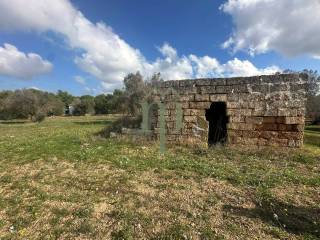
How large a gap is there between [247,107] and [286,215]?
4.44m

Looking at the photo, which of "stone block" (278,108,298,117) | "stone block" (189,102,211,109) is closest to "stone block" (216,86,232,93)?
"stone block" (189,102,211,109)

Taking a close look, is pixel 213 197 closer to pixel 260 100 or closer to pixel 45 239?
pixel 45 239

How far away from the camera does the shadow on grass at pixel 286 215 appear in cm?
347

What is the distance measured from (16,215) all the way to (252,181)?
15.1 ft

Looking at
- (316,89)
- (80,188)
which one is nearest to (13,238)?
(80,188)

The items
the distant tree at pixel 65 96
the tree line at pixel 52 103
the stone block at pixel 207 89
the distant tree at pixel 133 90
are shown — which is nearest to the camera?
the stone block at pixel 207 89

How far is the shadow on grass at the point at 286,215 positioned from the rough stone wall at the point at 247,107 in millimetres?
3593

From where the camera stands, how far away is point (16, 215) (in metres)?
4.03

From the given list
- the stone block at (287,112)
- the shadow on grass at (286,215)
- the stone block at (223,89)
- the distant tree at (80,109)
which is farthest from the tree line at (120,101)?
the distant tree at (80,109)

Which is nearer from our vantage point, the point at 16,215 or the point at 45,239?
the point at 45,239

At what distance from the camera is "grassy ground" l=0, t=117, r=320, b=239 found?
3527mm

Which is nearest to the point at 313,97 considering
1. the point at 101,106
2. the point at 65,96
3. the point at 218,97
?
the point at 218,97

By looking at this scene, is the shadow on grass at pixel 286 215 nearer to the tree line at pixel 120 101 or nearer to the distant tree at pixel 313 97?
the tree line at pixel 120 101

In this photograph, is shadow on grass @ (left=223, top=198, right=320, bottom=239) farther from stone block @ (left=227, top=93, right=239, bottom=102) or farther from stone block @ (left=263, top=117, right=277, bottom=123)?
stone block @ (left=227, top=93, right=239, bottom=102)
